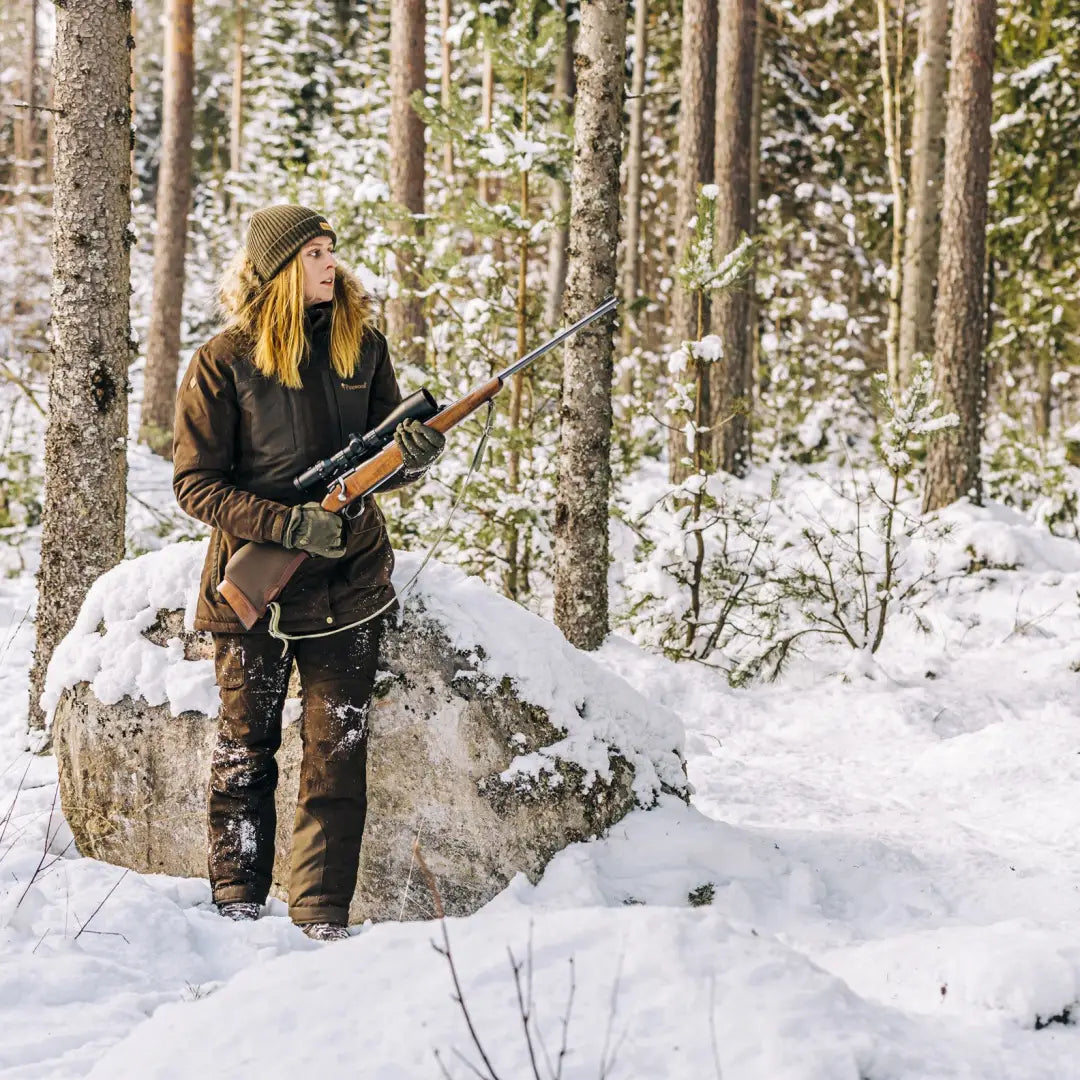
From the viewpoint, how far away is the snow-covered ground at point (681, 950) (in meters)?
2.36

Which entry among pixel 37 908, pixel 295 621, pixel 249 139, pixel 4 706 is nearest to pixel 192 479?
pixel 295 621

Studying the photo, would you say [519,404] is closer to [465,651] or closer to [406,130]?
[465,651]

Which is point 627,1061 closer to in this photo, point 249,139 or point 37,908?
point 37,908

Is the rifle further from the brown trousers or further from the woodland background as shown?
the woodland background

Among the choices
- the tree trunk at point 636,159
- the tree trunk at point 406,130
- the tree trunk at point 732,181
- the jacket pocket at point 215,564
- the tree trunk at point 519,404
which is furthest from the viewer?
the tree trunk at point 636,159

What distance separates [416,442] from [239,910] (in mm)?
1758

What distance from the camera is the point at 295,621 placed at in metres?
3.86

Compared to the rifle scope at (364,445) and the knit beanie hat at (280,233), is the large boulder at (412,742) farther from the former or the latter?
the knit beanie hat at (280,233)

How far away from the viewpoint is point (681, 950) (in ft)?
8.57

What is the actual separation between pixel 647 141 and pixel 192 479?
64.5 ft

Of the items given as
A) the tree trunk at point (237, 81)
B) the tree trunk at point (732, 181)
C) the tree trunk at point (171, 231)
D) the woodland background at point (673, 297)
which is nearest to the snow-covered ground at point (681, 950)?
the woodland background at point (673, 297)

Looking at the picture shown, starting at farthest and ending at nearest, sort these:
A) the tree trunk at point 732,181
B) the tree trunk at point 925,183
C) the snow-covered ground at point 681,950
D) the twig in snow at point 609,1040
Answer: the tree trunk at point 732,181 < the tree trunk at point 925,183 < the snow-covered ground at point 681,950 < the twig in snow at point 609,1040

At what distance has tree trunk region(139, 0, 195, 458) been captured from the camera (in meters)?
14.3

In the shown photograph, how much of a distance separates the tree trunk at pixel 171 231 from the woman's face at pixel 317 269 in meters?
10.8
